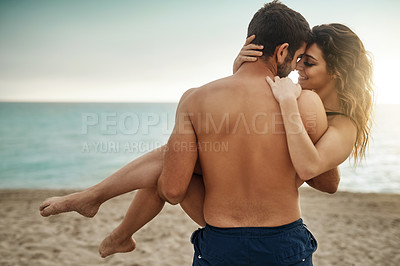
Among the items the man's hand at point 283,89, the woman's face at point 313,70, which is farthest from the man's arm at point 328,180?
the man's hand at point 283,89

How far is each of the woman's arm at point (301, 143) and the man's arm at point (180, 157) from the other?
1.47ft

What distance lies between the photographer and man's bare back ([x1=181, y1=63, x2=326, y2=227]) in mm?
1659

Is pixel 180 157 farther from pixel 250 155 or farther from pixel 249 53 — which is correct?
pixel 249 53

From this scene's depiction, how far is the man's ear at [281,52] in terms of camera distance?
1811 mm

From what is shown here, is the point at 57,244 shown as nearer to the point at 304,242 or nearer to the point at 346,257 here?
the point at 346,257

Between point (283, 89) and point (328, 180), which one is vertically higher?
point (283, 89)

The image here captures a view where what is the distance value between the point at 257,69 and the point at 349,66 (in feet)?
2.26

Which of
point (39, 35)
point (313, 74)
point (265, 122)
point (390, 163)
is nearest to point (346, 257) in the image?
point (313, 74)

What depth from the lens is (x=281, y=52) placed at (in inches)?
71.9

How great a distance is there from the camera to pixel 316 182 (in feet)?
7.09

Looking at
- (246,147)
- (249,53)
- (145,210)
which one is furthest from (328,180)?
(145,210)

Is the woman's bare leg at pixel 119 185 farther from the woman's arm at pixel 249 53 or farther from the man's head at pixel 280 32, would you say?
the man's head at pixel 280 32

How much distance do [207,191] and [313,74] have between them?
97 cm

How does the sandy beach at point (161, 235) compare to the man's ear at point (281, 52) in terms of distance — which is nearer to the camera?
the man's ear at point (281, 52)
